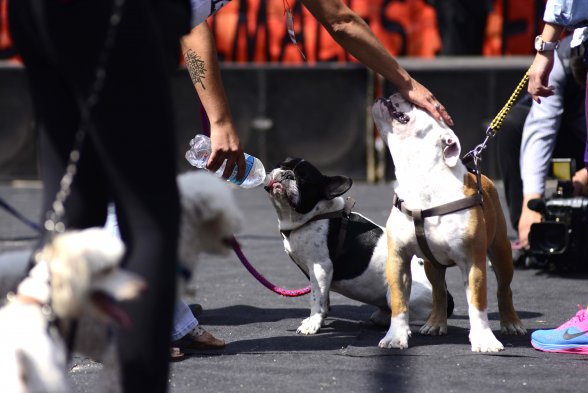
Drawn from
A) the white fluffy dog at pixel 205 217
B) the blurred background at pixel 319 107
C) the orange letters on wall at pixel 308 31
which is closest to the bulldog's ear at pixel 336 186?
the white fluffy dog at pixel 205 217

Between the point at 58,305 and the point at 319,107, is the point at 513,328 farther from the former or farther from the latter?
the point at 319,107

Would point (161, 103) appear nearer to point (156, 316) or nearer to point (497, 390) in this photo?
point (156, 316)

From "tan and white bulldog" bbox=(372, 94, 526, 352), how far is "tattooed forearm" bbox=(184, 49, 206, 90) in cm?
77

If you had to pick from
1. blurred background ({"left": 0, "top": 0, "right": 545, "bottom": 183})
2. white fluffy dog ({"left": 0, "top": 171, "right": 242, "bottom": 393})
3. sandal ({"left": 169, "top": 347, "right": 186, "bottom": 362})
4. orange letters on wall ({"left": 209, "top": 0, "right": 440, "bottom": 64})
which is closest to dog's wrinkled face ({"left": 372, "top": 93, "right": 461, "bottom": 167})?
sandal ({"left": 169, "top": 347, "right": 186, "bottom": 362})

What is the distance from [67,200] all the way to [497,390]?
156cm

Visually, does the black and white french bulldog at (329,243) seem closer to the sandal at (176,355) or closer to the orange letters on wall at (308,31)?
the sandal at (176,355)

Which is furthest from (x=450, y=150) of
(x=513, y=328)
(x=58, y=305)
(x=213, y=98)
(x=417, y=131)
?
(x=58, y=305)

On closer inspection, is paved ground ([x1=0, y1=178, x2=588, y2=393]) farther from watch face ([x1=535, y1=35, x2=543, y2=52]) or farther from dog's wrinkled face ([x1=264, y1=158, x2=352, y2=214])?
watch face ([x1=535, y1=35, x2=543, y2=52])

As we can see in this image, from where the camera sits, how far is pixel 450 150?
386cm

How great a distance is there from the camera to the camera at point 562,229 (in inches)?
223

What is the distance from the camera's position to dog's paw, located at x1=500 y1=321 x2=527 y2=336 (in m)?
4.16

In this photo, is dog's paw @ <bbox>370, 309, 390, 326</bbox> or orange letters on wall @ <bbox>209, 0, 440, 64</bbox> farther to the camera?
orange letters on wall @ <bbox>209, 0, 440, 64</bbox>

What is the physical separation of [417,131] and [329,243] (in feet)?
2.58

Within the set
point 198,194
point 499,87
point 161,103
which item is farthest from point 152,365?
point 499,87
